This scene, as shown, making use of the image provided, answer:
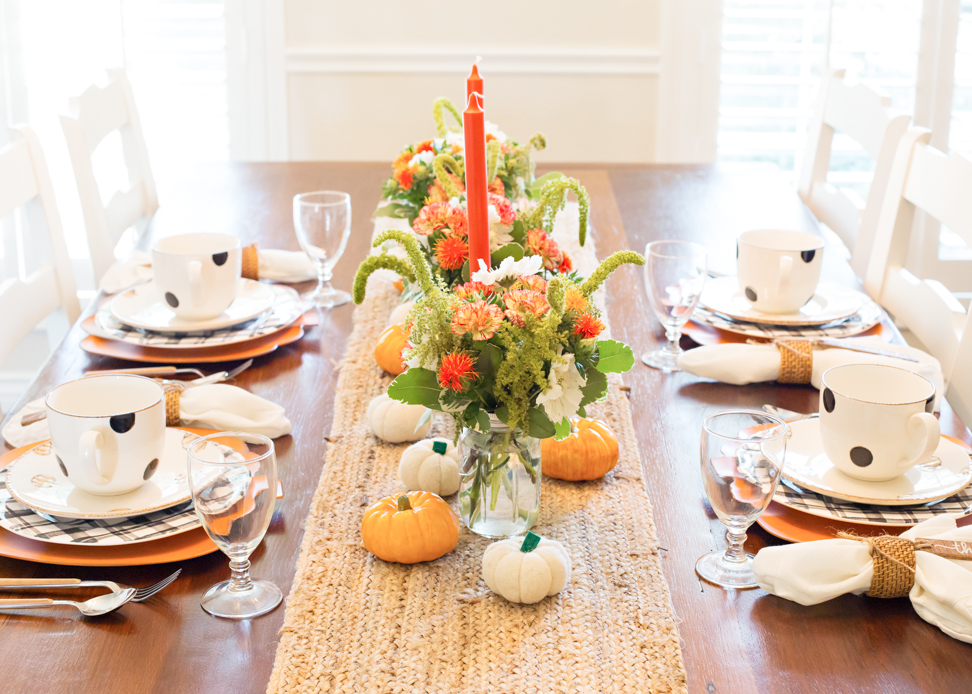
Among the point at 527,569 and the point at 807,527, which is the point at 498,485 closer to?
the point at 527,569

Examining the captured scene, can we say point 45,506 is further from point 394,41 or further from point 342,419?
point 394,41

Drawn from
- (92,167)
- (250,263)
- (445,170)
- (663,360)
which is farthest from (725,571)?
(92,167)

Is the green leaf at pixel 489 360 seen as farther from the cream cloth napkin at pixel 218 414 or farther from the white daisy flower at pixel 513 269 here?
the cream cloth napkin at pixel 218 414

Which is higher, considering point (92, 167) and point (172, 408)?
point (92, 167)

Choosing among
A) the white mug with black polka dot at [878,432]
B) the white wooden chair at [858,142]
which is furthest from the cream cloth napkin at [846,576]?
the white wooden chair at [858,142]

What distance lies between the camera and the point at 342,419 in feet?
3.33

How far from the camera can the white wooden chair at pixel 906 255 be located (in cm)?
122

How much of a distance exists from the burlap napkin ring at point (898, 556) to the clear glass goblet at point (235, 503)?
0.45 m

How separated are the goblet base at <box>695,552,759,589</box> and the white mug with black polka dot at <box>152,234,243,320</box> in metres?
0.73

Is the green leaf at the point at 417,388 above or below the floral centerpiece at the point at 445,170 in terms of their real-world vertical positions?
below

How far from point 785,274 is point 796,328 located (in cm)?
8

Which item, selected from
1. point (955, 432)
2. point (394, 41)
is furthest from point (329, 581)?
point (394, 41)

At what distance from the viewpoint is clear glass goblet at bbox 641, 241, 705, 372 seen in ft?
3.65

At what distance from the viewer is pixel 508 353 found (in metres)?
0.68
